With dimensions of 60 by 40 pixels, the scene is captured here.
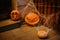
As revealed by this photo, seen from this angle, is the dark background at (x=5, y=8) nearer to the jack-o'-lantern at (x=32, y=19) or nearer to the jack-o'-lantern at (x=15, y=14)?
the jack-o'-lantern at (x=15, y=14)

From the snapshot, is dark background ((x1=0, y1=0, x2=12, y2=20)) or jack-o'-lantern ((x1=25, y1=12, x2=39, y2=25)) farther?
dark background ((x1=0, y1=0, x2=12, y2=20))

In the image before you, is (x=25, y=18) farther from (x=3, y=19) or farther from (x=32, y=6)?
(x=3, y=19)

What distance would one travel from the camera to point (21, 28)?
7.36ft

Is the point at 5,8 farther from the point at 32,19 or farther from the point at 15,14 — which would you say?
the point at 32,19

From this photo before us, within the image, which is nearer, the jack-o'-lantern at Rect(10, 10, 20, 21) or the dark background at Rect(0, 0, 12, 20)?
the jack-o'-lantern at Rect(10, 10, 20, 21)

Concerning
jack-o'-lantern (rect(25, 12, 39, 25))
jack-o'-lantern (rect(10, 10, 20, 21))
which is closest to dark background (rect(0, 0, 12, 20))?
jack-o'-lantern (rect(10, 10, 20, 21))

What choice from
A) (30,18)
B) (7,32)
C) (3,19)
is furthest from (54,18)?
(3,19)

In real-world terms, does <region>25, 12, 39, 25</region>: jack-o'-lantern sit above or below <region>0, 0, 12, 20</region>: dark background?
below

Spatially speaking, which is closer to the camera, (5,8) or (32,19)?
(32,19)

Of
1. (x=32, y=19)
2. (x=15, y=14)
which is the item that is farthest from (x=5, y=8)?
(x=32, y=19)

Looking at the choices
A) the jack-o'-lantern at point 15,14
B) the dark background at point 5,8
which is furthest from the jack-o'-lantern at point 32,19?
the dark background at point 5,8

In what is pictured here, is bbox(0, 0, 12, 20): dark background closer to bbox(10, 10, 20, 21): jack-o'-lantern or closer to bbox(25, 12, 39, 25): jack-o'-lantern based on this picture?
bbox(10, 10, 20, 21): jack-o'-lantern

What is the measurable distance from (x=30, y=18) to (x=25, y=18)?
0.42 feet

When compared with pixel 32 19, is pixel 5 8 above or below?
above
